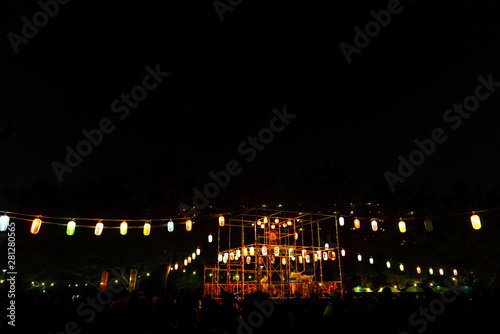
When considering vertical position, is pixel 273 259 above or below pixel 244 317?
above

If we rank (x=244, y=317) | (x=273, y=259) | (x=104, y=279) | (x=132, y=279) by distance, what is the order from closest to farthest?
(x=244, y=317) < (x=273, y=259) < (x=104, y=279) < (x=132, y=279)

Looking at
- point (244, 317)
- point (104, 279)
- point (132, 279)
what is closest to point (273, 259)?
point (132, 279)

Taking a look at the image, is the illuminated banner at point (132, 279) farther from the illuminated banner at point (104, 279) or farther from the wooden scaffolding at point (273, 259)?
the wooden scaffolding at point (273, 259)

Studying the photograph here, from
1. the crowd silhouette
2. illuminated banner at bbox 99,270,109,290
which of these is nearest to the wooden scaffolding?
the crowd silhouette

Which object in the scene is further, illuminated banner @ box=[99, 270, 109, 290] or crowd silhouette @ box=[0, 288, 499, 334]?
illuminated banner @ box=[99, 270, 109, 290]

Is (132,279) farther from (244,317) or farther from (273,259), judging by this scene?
(244,317)

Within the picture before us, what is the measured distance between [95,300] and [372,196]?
95.2 feet

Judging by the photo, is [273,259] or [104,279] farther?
[104,279]

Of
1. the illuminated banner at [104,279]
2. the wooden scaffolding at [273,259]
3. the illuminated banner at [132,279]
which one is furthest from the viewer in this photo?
the illuminated banner at [132,279]

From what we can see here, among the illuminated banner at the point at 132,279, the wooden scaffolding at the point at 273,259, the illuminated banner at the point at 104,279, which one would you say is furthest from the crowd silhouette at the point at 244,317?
the illuminated banner at the point at 132,279

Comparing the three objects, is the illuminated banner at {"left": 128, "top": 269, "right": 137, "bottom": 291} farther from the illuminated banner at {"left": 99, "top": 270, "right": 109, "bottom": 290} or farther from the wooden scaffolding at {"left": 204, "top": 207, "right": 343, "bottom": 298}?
the wooden scaffolding at {"left": 204, "top": 207, "right": 343, "bottom": 298}

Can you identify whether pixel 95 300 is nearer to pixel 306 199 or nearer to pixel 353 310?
pixel 353 310

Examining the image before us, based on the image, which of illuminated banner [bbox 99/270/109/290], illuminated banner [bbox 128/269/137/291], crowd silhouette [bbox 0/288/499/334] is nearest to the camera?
crowd silhouette [bbox 0/288/499/334]

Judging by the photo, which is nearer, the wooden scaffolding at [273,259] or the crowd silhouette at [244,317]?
the crowd silhouette at [244,317]
